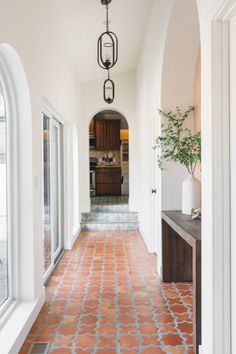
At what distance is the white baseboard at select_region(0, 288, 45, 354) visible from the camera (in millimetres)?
1996

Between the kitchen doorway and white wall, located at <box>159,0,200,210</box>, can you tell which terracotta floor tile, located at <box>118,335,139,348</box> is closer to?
white wall, located at <box>159,0,200,210</box>

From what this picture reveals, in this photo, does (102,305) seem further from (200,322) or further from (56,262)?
(56,262)

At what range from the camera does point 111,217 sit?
6523 mm

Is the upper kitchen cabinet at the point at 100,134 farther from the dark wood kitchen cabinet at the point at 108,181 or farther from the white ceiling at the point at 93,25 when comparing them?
the white ceiling at the point at 93,25

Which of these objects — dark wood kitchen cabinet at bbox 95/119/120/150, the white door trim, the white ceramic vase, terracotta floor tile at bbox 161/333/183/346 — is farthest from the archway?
dark wood kitchen cabinet at bbox 95/119/120/150

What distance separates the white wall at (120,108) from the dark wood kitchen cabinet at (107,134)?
2.74 metres

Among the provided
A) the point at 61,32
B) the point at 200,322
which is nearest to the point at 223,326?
the point at 200,322

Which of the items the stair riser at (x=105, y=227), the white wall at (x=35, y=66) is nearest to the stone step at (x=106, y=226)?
the stair riser at (x=105, y=227)

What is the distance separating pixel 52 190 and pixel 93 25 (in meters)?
2.38

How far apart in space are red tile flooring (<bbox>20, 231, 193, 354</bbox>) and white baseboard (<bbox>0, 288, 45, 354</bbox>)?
6 centimetres

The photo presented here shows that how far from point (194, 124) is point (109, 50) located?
9.36ft

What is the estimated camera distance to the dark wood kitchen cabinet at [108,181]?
9.33 m
